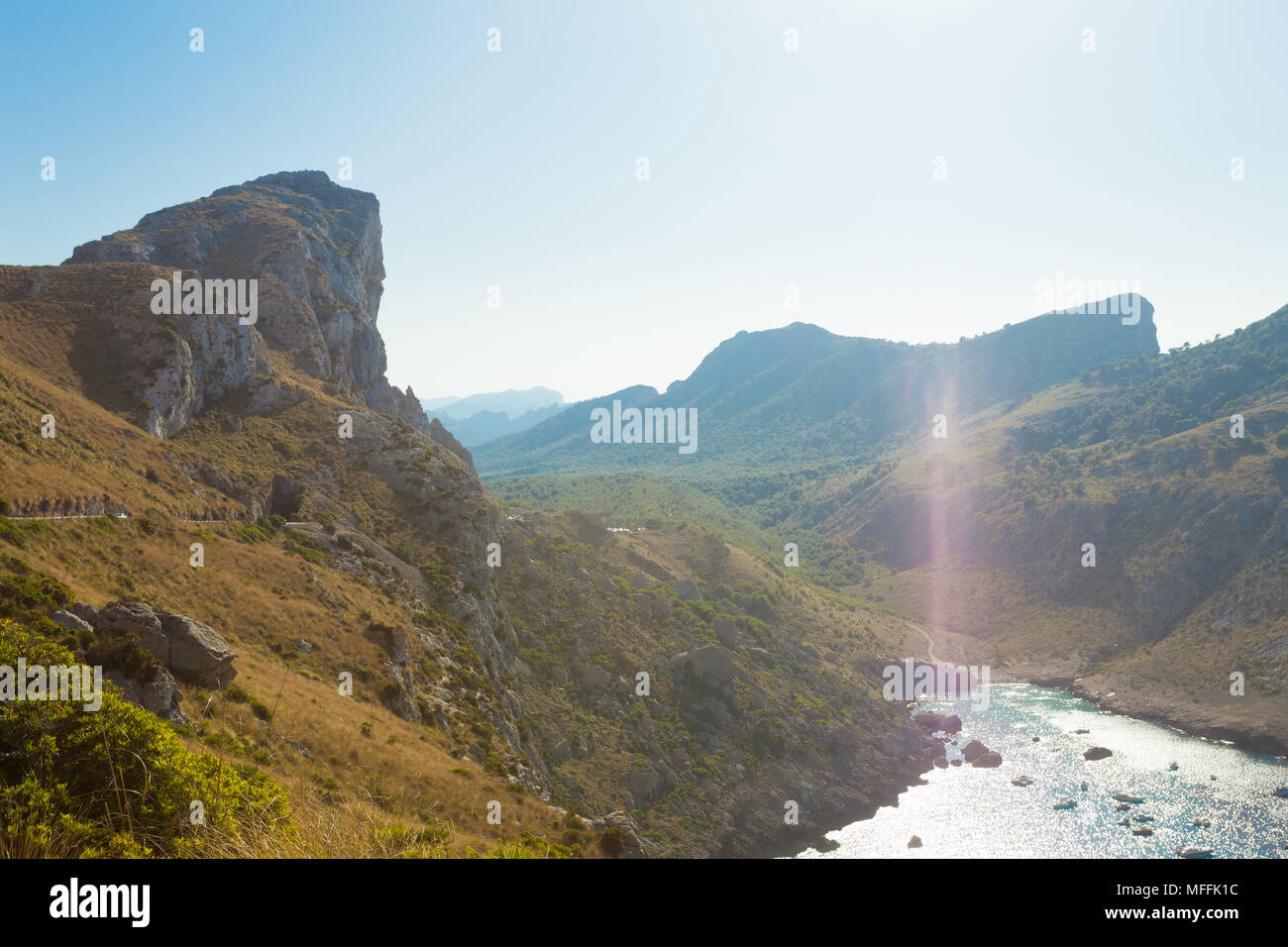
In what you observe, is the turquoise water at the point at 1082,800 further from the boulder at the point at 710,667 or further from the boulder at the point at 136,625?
the boulder at the point at 136,625

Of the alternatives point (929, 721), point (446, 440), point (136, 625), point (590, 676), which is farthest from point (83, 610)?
point (929, 721)

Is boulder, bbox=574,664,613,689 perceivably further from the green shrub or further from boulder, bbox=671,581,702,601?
the green shrub

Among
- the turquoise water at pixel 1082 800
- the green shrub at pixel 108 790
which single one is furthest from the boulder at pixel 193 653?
the turquoise water at pixel 1082 800

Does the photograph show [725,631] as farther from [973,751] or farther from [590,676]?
[973,751]

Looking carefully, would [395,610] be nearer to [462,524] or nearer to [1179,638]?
[462,524]

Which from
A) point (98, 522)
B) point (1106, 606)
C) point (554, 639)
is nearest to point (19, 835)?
point (98, 522)
